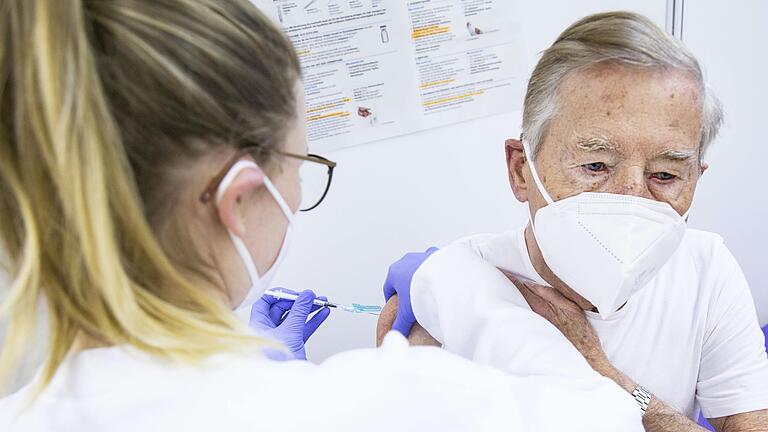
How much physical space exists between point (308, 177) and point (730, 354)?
2.94 feet

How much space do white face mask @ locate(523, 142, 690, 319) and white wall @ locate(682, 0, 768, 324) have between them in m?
1.44

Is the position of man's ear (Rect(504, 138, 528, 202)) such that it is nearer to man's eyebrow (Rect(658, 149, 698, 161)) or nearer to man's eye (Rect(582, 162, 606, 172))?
man's eye (Rect(582, 162, 606, 172))

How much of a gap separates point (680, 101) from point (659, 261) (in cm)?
28

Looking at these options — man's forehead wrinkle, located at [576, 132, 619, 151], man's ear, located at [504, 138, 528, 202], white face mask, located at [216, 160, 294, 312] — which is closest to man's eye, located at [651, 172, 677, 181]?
man's forehead wrinkle, located at [576, 132, 619, 151]

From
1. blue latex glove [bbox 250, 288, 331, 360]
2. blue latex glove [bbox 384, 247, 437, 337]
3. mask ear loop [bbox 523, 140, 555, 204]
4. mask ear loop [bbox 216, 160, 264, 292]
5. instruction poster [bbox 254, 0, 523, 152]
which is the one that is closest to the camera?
mask ear loop [bbox 216, 160, 264, 292]

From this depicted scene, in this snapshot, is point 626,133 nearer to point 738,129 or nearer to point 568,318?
point 568,318

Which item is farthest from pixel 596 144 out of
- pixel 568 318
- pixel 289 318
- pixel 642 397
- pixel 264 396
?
pixel 289 318

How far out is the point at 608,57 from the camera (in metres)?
1.02

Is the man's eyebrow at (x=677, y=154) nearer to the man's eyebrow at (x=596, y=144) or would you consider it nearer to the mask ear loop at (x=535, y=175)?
the man's eyebrow at (x=596, y=144)

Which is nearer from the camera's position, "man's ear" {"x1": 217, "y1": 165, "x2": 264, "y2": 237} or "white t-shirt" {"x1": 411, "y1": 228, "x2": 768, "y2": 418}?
"man's ear" {"x1": 217, "y1": 165, "x2": 264, "y2": 237}

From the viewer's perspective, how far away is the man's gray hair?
3.33ft

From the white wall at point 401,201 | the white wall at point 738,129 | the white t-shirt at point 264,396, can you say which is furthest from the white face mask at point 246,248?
the white wall at point 738,129

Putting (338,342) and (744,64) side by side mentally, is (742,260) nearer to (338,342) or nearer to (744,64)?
(744,64)

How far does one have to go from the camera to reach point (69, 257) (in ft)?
1.93
